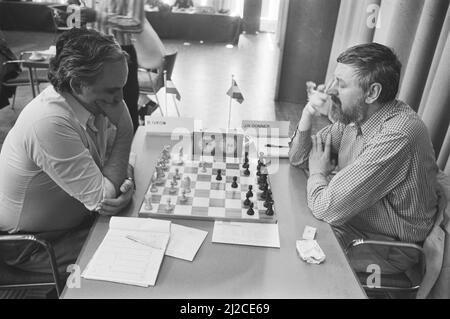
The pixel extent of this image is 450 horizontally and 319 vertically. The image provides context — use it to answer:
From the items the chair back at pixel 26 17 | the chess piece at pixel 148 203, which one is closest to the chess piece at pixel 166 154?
the chess piece at pixel 148 203

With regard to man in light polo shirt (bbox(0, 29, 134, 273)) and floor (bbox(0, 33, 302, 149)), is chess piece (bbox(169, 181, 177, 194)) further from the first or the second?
floor (bbox(0, 33, 302, 149))

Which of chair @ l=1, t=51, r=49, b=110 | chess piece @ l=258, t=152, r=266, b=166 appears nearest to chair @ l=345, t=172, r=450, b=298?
chess piece @ l=258, t=152, r=266, b=166

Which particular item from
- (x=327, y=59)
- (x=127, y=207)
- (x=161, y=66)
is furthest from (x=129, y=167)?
(x=327, y=59)

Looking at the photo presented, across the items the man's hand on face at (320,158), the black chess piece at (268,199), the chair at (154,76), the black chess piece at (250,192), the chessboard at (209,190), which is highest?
the man's hand on face at (320,158)

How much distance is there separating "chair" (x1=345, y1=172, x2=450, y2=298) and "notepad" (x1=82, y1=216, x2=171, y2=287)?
0.76 metres

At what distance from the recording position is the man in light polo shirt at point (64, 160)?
4.93ft

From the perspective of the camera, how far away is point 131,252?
1.38 m

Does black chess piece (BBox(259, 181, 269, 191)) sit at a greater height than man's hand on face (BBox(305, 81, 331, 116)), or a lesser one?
lesser

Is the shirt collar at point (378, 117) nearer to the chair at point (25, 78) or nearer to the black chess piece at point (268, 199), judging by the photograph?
the black chess piece at point (268, 199)

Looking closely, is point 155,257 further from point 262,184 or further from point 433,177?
point 433,177

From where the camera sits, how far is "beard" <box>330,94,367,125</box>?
5.70ft

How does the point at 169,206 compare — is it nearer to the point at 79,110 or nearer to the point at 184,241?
the point at 184,241

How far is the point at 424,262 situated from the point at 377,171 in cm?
44

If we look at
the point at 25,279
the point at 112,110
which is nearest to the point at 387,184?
the point at 112,110
